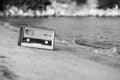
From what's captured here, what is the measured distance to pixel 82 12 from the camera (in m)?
58.2

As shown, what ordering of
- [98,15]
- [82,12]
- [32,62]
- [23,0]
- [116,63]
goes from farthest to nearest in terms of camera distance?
[23,0]
[82,12]
[98,15]
[116,63]
[32,62]

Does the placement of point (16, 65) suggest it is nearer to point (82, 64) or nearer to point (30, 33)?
point (82, 64)

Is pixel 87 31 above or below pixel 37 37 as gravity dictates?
above

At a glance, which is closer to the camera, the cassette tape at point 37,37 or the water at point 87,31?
the cassette tape at point 37,37

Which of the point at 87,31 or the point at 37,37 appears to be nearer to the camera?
the point at 37,37

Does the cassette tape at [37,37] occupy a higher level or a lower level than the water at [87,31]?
lower

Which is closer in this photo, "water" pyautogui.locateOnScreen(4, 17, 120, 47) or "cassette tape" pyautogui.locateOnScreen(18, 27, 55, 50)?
"cassette tape" pyautogui.locateOnScreen(18, 27, 55, 50)

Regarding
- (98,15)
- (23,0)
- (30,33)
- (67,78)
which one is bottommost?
(67,78)

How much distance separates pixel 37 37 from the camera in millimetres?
12812

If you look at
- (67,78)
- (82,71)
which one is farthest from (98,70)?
(67,78)

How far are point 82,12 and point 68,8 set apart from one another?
11.7 feet

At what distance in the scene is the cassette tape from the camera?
12.8 meters

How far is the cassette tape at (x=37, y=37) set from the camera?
503 inches

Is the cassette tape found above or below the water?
below
